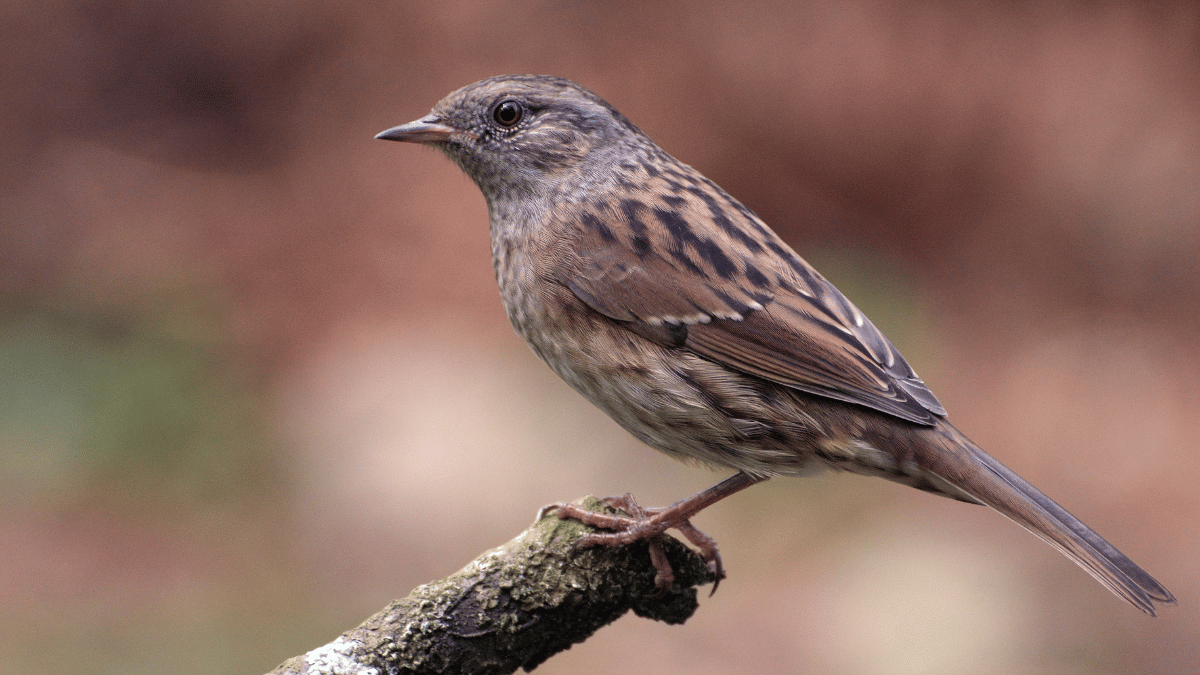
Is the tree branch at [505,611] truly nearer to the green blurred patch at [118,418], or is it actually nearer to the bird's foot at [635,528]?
the bird's foot at [635,528]

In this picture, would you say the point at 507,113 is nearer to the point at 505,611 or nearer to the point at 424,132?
the point at 424,132

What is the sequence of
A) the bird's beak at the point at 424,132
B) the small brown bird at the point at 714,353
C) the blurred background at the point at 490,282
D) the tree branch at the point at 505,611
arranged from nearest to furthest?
the tree branch at the point at 505,611
the small brown bird at the point at 714,353
the bird's beak at the point at 424,132
the blurred background at the point at 490,282

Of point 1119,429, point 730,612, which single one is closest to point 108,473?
point 730,612

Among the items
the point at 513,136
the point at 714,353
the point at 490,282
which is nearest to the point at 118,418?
the point at 490,282

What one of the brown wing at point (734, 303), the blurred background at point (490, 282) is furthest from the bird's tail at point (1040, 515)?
the blurred background at point (490, 282)

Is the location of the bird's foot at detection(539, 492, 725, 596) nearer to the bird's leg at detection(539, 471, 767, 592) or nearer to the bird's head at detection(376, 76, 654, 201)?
the bird's leg at detection(539, 471, 767, 592)

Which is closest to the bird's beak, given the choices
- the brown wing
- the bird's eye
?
the bird's eye

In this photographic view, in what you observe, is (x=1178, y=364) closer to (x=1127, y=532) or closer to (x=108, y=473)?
(x=1127, y=532)
